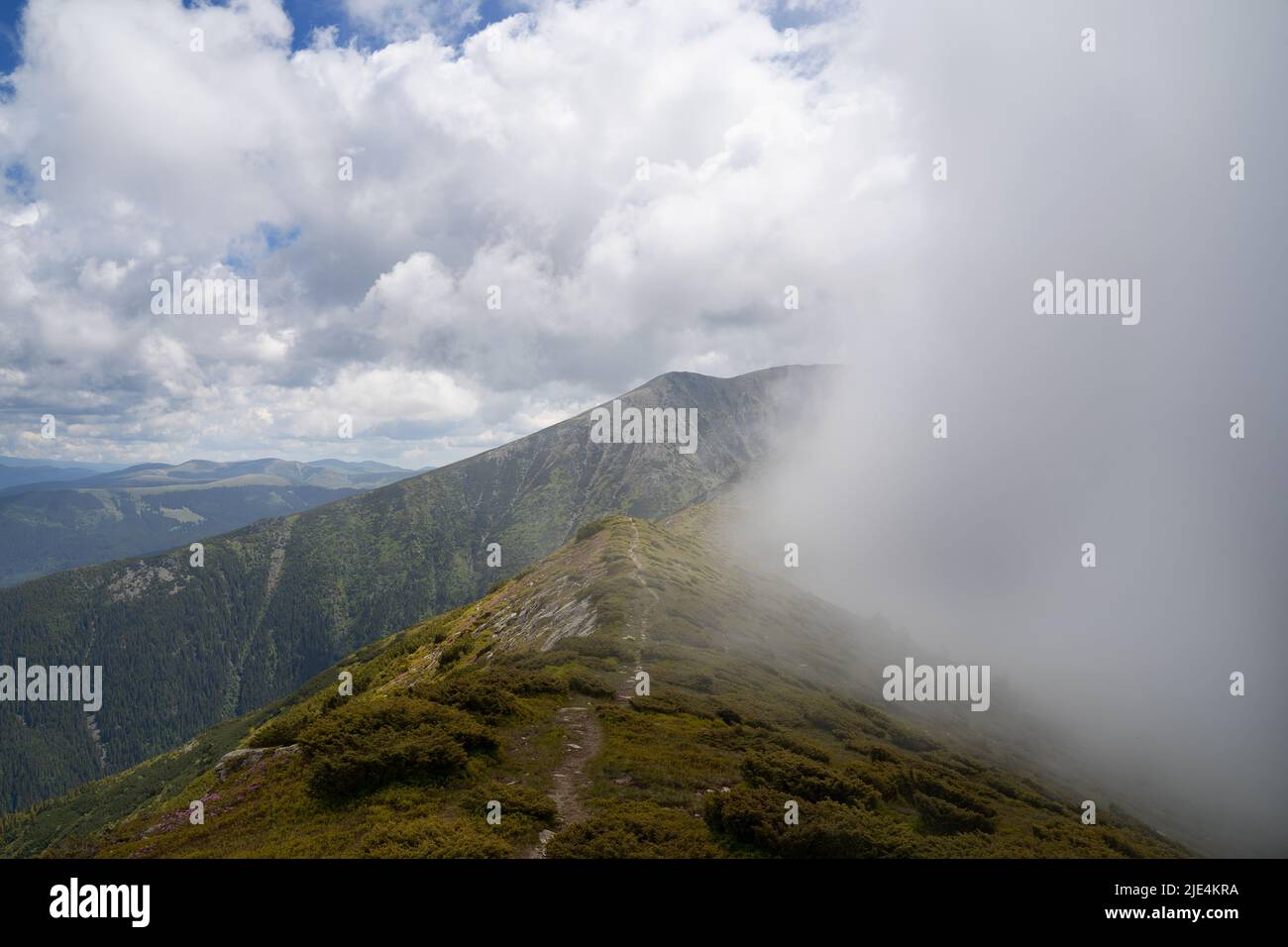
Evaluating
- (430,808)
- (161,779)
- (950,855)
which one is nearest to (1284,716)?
(950,855)

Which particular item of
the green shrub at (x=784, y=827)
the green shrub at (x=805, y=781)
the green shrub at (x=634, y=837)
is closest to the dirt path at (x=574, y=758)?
the green shrub at (x=634, y=837)

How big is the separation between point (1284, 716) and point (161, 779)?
33938 cm

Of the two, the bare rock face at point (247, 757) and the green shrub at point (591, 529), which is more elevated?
the green shrub at point (591, 529)

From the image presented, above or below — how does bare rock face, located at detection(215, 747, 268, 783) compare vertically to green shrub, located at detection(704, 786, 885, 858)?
below

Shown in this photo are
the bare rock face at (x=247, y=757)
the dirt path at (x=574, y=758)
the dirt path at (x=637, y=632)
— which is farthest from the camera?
the dirt path at (x=637, y=632)

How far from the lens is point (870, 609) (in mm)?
199750

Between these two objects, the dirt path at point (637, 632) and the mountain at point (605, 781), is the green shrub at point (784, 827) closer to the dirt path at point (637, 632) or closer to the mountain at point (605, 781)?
the mountain at point (605, 781)

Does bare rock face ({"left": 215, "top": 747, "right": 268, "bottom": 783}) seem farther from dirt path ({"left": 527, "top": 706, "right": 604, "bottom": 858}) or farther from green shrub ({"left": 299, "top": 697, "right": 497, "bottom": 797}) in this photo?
dirt path ({"left": 527, "top": 706, "right": 604, "bottom": 858})

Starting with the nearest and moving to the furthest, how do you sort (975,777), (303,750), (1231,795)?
(303,750) < (975,777) < (1231,795)

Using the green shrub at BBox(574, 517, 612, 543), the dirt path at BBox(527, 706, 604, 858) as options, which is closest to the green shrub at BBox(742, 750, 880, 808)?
the dirt path at BBox(527, 706, 604, 858)

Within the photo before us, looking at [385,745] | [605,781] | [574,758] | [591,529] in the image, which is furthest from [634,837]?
[591,529]
